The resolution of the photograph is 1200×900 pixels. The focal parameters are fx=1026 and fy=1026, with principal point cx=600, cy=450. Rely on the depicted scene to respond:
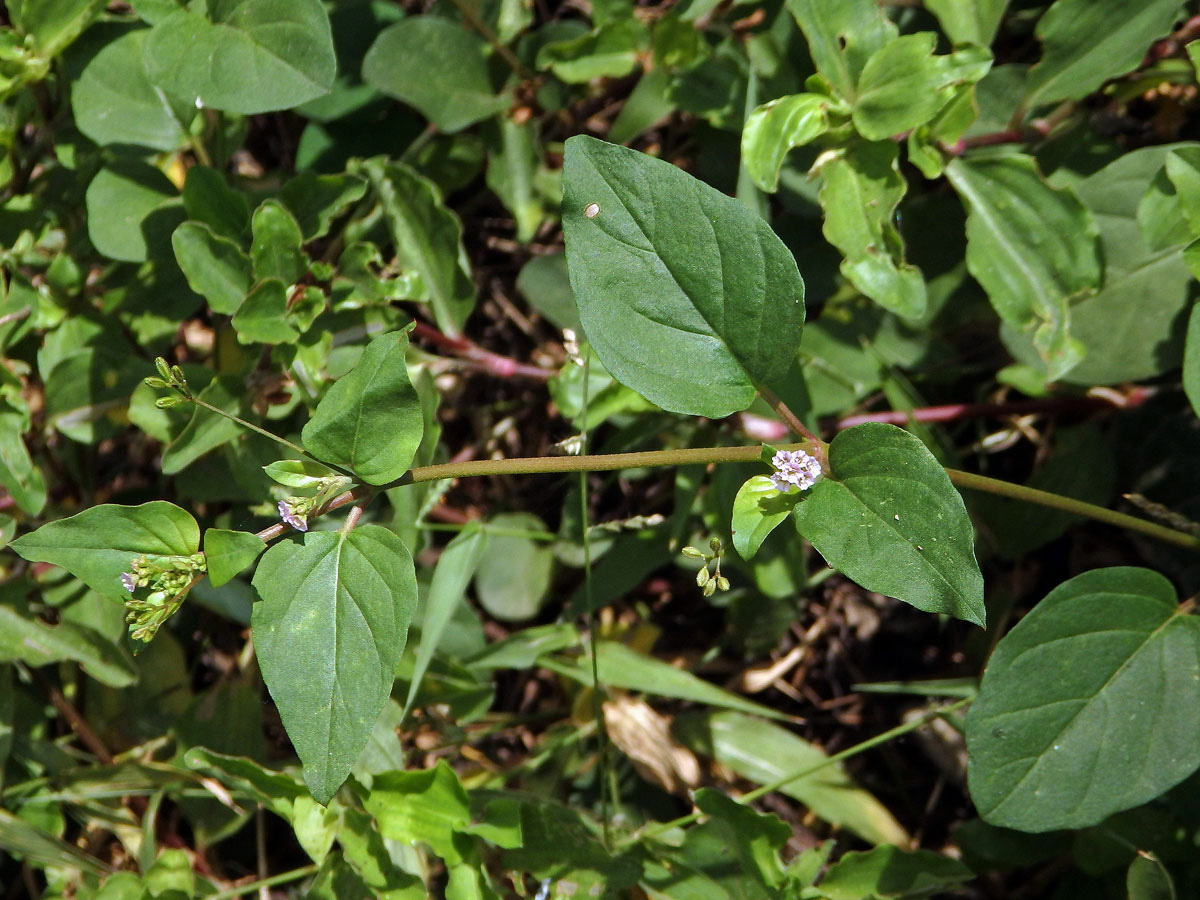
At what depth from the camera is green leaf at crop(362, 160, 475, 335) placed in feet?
7.51

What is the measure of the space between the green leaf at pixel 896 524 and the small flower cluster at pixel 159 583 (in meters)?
0.87

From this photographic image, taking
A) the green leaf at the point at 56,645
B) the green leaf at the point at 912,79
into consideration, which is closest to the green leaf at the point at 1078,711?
the green leaf at the point at 912,79

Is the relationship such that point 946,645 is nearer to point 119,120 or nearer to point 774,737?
point 774,737

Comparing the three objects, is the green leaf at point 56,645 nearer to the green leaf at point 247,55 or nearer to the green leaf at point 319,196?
the green leaf at point 319,196

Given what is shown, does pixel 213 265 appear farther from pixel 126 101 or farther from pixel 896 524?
pixel 896 524

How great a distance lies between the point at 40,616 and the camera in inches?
103

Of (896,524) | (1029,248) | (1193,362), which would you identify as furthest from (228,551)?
(1029,248)

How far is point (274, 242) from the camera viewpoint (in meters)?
2.05

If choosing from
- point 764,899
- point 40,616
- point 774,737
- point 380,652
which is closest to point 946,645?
point 774,737

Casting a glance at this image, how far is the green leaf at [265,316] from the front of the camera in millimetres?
1990

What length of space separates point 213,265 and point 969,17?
1.62 metres

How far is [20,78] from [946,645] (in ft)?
8.58

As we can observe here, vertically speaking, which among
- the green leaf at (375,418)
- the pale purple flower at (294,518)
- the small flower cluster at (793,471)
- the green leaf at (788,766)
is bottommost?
the green leaf at (788,766)

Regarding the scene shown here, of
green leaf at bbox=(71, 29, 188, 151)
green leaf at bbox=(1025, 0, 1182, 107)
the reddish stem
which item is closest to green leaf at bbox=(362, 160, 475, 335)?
A: the reddish stem
